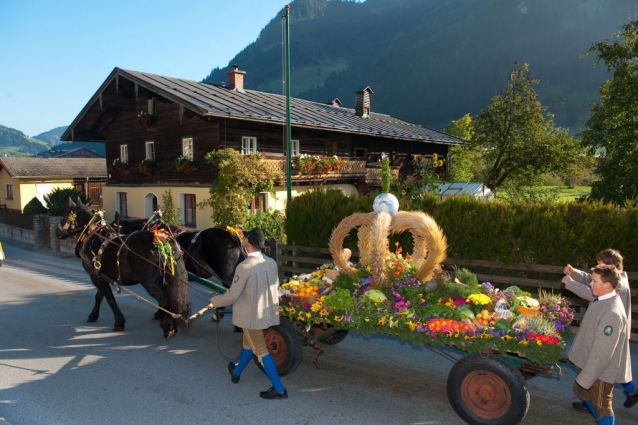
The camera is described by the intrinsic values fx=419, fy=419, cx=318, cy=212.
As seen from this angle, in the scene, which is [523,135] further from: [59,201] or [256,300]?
[256,300]

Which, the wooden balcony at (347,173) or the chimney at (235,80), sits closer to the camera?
the wooden balcony at (347,173)

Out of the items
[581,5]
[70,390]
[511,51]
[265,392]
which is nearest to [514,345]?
[265,392]

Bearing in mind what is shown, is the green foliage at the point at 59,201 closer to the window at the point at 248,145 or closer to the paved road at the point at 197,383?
the window at the point at 248,145

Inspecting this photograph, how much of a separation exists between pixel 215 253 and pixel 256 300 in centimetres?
359

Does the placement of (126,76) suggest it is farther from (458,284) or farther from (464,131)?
(464,131)

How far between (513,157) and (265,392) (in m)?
29.1

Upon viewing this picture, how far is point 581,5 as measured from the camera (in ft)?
593

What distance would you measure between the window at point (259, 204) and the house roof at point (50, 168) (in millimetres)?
17558

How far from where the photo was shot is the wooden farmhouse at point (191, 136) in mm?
19453

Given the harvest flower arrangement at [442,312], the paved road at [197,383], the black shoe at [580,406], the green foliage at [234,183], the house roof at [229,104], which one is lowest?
the paved road at [197,383]

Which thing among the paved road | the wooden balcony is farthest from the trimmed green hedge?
the wooden balcony

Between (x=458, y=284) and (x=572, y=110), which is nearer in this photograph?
(x=458, y=284)

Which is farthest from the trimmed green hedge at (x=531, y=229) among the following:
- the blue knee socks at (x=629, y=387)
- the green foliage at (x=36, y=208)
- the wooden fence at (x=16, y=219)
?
the green foliage at (x=36, y=208)

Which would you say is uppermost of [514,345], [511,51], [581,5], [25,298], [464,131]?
[581,5]
